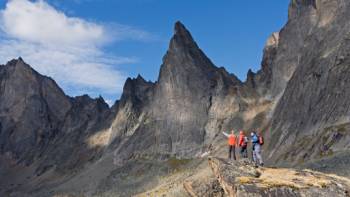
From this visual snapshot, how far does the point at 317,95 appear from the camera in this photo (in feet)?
344

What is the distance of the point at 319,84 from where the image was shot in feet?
350

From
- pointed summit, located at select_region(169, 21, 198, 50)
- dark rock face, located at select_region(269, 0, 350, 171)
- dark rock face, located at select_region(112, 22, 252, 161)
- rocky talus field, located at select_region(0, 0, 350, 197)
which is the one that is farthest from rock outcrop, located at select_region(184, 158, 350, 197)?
pointed summit, located at select_region(169, 21, 198, 50)

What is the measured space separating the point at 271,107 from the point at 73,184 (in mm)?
69499

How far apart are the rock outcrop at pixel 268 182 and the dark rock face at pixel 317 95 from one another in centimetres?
5077

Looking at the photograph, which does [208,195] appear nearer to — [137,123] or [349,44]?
[349,44]

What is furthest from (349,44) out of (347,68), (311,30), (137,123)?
(137,123)

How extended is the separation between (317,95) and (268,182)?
81.0 metres

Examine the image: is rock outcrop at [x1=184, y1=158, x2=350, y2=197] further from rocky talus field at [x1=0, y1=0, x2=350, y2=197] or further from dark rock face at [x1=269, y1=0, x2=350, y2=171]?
dark rock face at [x1=269, y1=0, x2=350, y2=171]

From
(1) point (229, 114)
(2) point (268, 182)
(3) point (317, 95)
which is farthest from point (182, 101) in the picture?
(2) point (268, 182)

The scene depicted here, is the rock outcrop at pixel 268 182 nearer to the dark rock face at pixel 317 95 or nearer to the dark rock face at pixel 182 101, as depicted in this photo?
the dark rock face at pixel 317 95

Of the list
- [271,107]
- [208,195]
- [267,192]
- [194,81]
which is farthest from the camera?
[194,81]

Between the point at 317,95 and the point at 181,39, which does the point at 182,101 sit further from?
the point at 317,95

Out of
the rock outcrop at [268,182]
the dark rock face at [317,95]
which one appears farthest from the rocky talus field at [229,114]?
the rock outcrop at [268,182]

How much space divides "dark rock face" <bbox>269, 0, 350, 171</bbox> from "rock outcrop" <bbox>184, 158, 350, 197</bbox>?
50766 mm
